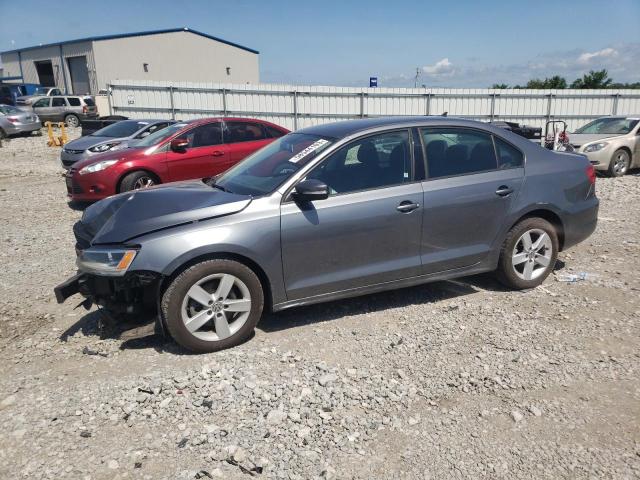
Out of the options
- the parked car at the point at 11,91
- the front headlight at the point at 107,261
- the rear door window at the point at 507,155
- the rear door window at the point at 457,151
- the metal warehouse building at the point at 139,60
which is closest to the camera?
the front headlight at the point at 107,261

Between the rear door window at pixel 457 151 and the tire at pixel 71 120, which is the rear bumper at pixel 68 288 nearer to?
the rear door window at pixel 457 151

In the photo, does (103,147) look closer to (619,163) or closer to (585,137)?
(585,137)

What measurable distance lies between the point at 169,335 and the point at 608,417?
2924mm

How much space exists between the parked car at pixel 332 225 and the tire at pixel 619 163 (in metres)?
8.40

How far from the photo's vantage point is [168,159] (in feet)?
29.6

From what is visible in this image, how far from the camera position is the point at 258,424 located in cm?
306

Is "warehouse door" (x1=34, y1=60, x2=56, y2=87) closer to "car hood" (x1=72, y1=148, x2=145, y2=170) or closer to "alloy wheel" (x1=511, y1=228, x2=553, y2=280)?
"car hood" (x1=72, y1=148, x2=145, y2=170)

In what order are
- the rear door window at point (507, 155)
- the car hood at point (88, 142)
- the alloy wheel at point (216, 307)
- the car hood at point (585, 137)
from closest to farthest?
the alloy wheel at point (216, 307)
the rear door window at point (507, 155)
the car hood at point (88, 142)
the car hood at point (585, 137)

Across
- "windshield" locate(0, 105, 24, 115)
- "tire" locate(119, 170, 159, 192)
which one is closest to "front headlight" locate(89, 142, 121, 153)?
"tire" locate(119, 170, 159, 192)

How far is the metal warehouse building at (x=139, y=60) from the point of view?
42.3m

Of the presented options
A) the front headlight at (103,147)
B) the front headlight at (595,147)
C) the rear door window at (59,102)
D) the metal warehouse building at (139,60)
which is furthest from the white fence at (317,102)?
the metal warehouse building at (139,60)

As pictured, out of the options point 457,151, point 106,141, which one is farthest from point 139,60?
point 457,151

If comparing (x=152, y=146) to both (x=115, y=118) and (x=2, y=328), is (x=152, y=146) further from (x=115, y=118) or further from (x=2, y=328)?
(x=115, y=118)

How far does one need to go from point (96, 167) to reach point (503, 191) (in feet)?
22.1
